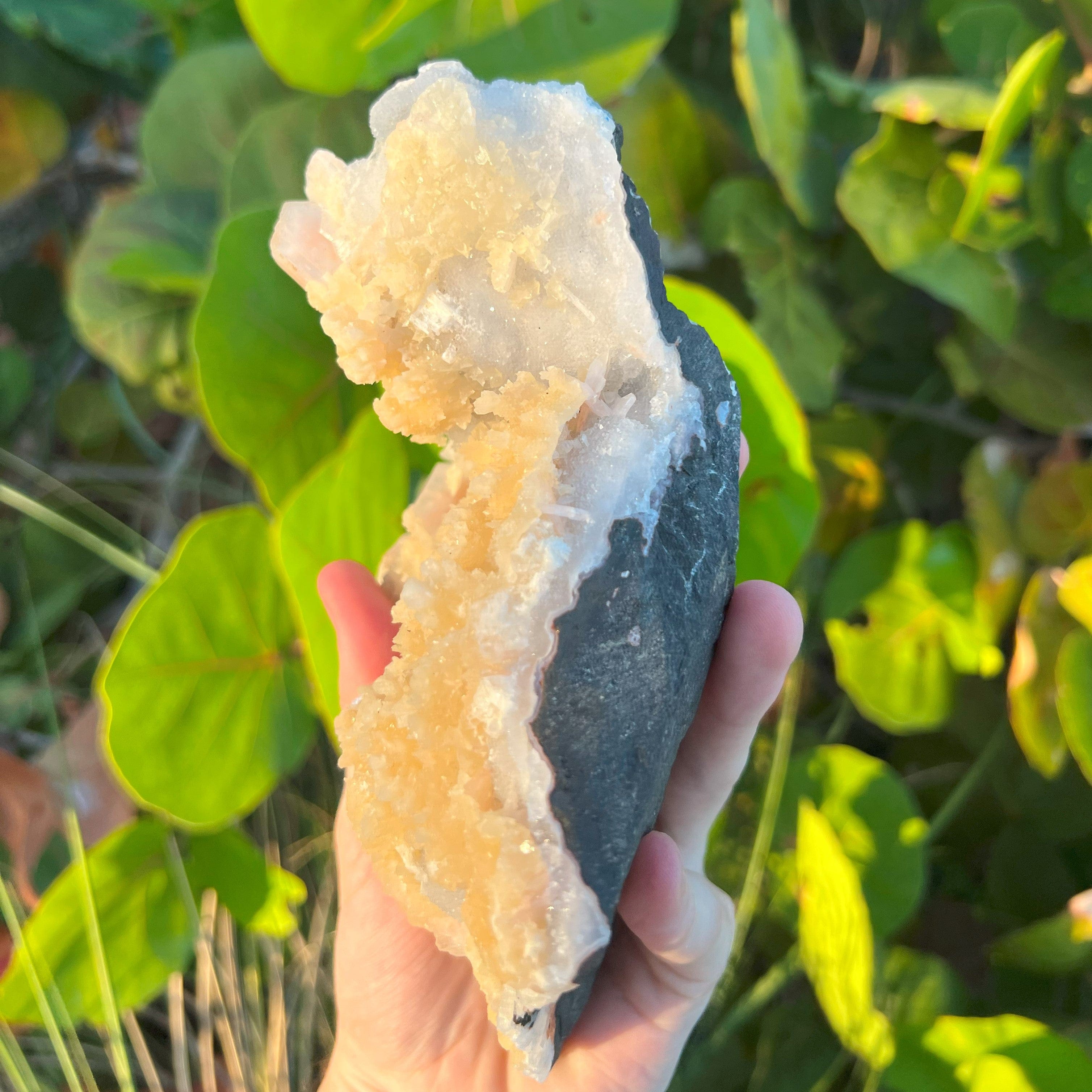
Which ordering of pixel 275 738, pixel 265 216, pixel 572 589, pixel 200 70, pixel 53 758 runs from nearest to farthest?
pixel 572 589
pixel 265 216
pixel 275 738
pixel 200 70
pixel 53 758

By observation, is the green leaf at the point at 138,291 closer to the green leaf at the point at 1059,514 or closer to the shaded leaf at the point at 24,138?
the shaded leaf at the point at 24,138

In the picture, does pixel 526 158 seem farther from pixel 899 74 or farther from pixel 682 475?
pixel 899 74

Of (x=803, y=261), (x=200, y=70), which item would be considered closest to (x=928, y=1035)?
Result: (x=803, y=261)

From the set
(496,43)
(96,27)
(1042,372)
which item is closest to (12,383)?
(96,27)

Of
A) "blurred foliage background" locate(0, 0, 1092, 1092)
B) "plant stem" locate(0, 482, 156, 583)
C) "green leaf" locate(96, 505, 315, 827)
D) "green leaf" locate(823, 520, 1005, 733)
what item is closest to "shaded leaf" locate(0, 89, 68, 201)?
"blurred foliage background" locate(0, 0, 1092, 1092)

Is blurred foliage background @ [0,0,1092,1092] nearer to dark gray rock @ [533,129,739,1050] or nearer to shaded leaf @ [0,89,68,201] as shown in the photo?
shaded leaf @ [0,89,68,201]

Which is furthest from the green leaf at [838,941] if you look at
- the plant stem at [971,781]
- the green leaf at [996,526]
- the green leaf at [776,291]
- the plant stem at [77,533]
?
the plant stem at [77,533]

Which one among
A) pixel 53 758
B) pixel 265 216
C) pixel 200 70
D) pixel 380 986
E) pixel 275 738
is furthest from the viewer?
pixel 53 758
